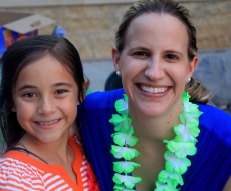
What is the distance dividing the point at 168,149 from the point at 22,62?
863 millimetres

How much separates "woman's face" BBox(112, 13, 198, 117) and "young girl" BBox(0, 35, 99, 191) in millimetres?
318

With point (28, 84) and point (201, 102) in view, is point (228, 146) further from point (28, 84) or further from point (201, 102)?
point (28, 84)

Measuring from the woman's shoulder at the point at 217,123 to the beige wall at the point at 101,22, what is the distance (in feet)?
14.4

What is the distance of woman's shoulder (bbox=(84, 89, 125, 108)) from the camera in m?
2.33

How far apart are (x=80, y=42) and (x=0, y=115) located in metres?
4.15

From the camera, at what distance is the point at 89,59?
6.45 m

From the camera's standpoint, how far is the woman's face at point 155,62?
1881 millimetres

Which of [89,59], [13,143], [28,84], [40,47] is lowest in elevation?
[13,143]

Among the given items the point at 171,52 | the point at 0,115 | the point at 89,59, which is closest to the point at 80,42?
the point at 89,59

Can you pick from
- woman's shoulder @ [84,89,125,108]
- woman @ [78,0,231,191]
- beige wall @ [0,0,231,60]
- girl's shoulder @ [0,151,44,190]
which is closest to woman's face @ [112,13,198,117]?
woman @ [78,0,231,191]

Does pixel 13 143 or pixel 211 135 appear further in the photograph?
pixel 13 143

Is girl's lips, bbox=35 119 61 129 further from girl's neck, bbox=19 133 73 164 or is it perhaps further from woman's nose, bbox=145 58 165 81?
woman's nose, bbox=145 58 165 81

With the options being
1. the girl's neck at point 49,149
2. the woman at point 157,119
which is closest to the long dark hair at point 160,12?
the woman at point 157,119

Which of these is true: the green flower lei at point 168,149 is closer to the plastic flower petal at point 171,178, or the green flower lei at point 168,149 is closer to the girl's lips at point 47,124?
the plastic flower petal at point 171,178
